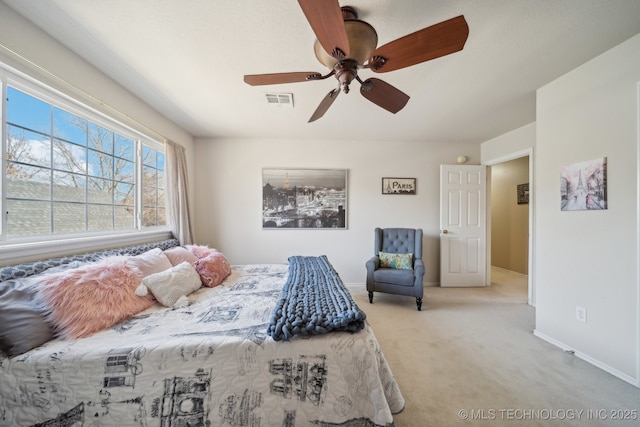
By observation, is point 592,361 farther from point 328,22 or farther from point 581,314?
point 328,22

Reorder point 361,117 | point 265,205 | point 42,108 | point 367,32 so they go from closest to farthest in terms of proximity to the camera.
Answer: point 367,32 < point 42,108 < point 361,117 < point 265,205

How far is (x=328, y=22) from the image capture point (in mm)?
940

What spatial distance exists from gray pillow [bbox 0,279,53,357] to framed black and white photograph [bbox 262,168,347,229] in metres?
2.52

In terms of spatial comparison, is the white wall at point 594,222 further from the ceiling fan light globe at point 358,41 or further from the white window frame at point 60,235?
the white window frame at point 60,235

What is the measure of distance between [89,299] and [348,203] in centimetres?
309

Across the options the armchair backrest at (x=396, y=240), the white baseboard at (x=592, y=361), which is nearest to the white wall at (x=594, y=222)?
the white baseboard at (x=592, y=361)

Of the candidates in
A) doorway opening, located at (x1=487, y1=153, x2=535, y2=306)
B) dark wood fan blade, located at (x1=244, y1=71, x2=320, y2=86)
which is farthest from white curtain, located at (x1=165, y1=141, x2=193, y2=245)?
doorway opening, located at (x1=487, y1=153, x2=535, y2=306)

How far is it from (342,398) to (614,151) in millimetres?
2640

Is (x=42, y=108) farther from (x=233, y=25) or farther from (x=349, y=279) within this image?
(x=349, y=279)

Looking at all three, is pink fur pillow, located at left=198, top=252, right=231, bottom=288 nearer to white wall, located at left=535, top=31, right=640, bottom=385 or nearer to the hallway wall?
white wall, located at left=535, top=31, right=640, bottom=385

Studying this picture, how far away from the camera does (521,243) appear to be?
4.46m

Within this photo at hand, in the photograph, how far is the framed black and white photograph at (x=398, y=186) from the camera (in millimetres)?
3672

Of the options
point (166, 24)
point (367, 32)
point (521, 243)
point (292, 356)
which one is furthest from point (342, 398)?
point (521, 243)

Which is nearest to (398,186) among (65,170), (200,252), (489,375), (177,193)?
(489,375)
